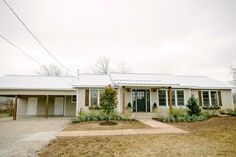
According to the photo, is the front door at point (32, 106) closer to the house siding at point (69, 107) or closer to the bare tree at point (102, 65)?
the house siding at point (69, 107)

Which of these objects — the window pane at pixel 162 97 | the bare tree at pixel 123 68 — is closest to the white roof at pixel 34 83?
the window pane at pixel 162 97

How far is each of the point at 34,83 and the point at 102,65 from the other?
1782 cm

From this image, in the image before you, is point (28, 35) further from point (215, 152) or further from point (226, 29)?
point (226, 29)

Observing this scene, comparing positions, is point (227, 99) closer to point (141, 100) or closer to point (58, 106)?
point (141, 100)

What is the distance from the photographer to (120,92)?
15227mm

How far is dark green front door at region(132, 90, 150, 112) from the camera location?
1548cm

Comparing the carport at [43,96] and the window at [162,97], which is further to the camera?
the carport at [43,96]

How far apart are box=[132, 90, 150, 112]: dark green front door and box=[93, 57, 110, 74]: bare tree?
62.5 ft

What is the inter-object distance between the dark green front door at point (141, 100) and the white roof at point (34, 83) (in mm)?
6535

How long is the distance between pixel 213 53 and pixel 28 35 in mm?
18867

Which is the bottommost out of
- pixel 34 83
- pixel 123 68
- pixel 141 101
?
pixel 141 101

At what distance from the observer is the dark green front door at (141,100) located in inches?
609

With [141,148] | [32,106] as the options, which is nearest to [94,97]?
[32,106]

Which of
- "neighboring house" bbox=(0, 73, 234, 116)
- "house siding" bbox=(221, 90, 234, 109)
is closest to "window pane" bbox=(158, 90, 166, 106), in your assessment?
"neighboring house" bbox=(0, 73, 234, 116)
